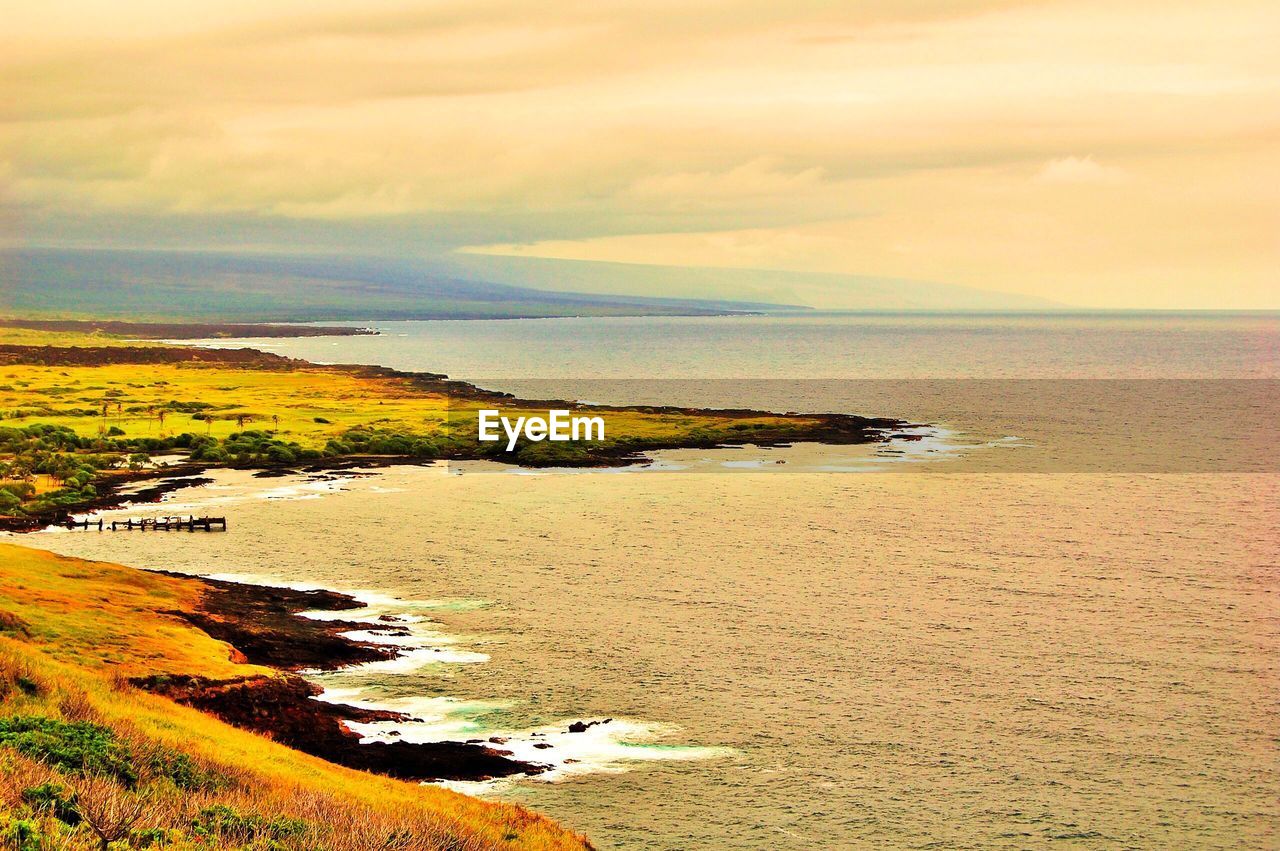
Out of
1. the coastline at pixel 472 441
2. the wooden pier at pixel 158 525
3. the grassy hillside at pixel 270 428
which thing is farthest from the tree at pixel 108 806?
the grassy hillside at pixel 270 428

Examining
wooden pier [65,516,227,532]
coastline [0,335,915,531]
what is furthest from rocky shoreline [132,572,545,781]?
coastline [0,335,915,531]

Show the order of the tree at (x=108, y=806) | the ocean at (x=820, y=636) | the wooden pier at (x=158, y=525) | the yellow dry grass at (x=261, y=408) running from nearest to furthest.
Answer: the tree at (x=108, y=806) → the ocean at (x=820, y=636) → the wooden pier at (x=158, y=525) → the yellow dry grass at (x=261, y=408)

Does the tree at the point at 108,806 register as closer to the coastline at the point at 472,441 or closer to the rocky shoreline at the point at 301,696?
the rocky shoreline at the point at 301,696

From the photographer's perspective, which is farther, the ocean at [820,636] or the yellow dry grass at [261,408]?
the yellow dry grass at [261,408]

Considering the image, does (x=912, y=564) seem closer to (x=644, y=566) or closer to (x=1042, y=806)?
(x=644, y=566)

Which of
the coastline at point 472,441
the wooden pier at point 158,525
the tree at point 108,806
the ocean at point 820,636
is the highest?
the coastline at point 472,441

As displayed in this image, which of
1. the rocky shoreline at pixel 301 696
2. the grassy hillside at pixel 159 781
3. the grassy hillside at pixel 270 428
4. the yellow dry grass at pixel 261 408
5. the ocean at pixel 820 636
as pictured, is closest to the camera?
the grassy hillside at pixel 159 781

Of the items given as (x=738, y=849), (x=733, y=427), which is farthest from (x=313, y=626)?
(x=733, y=427)

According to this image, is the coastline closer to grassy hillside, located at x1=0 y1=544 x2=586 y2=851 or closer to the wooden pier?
the wooden pier
